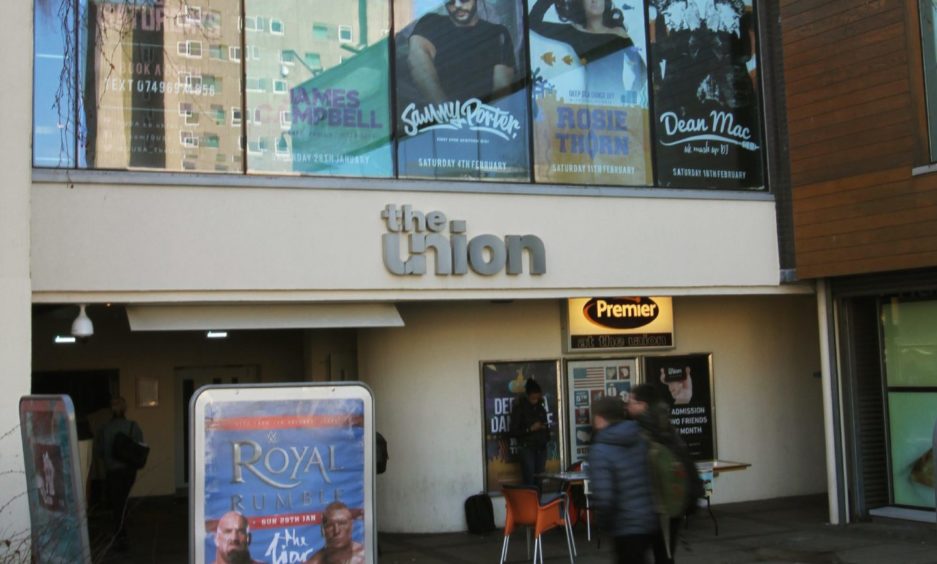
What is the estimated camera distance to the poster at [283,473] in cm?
721

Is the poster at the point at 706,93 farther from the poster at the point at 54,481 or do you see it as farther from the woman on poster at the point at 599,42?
the poster at the point at 54,481

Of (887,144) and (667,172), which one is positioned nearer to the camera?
(887,144)

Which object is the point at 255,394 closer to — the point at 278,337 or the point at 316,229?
the point at 316,229

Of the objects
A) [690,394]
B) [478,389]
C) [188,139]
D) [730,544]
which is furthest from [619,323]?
[188,139]

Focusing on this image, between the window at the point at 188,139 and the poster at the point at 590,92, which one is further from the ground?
the poster at the point at 590,92

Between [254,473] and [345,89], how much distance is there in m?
5.47

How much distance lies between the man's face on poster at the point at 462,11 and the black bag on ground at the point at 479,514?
18.8ft

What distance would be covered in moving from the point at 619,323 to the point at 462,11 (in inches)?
183

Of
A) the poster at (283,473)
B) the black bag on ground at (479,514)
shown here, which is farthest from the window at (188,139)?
the black bag on ground at (479,514)

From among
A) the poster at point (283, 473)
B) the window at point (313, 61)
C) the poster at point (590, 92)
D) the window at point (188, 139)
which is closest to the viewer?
the poster at point (283, 473)

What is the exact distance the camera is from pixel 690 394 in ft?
48.6

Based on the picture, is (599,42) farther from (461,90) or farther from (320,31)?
(320,31)

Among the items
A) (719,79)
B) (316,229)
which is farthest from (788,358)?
(316,229)

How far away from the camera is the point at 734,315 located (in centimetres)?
1517
